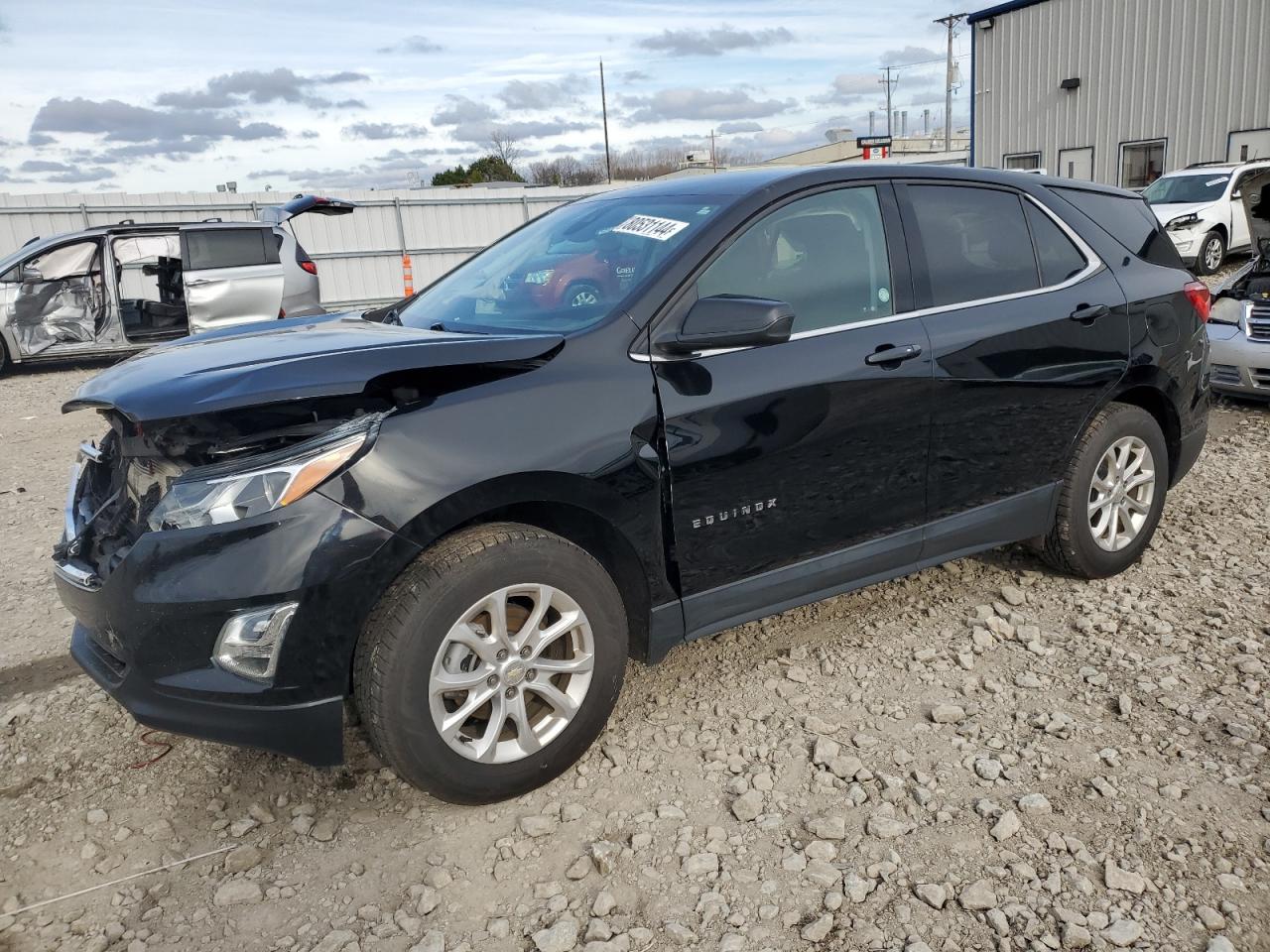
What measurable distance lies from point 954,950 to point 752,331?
1616mm

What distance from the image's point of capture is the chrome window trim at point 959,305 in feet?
9.18

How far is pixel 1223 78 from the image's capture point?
20156mm

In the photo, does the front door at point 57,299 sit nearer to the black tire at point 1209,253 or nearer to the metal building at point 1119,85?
the black tire at point 1209,253

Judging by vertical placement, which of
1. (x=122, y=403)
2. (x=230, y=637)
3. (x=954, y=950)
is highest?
(x=122, y=403)

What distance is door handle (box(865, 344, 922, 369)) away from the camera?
3.15 m

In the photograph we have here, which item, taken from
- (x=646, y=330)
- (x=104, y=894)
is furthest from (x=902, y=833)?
(x=104, y=894)

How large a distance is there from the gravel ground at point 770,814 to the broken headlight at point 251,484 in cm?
95

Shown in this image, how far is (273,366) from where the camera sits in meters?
2.41

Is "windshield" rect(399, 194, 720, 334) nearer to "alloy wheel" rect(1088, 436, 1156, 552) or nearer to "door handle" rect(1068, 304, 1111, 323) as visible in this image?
"door handle" rect(1068, 304, 1111, 323)

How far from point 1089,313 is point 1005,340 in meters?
0.52

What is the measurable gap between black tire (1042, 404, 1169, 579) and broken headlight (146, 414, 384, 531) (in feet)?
9.32

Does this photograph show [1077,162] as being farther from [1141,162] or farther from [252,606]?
[252,606]

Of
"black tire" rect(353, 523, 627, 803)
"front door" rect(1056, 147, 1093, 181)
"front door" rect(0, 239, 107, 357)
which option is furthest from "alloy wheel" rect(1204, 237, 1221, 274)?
"front door" rect(0, 239, 107, 357)

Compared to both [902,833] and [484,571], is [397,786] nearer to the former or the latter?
[484,571]
